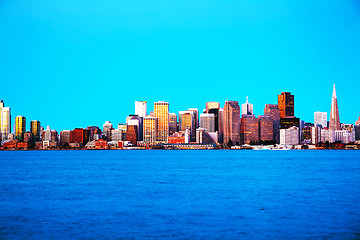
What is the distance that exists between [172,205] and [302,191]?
16.3 meters

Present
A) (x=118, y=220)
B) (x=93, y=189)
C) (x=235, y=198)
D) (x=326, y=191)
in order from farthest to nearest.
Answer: (x=93, y=189) → (x=326, y=191) → (x=235, y=198) → (x=118, y=220)

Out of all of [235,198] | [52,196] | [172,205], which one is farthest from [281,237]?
[52,196]

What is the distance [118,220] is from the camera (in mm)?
31672

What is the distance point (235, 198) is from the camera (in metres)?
42.9

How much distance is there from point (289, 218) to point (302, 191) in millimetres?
17498

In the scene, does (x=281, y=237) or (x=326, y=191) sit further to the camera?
(x=326, y=191)

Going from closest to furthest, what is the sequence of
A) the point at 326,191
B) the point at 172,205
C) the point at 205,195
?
the point at 172,205, the point at 205,195, the point at 326,191

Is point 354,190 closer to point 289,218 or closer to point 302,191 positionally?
point 302,191

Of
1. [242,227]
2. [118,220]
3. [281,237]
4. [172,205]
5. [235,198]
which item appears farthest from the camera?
[235,198]

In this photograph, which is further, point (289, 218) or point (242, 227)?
point (289, 218)

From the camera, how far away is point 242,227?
1152 inches

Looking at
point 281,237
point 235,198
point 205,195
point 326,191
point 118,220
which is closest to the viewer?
point 281,237

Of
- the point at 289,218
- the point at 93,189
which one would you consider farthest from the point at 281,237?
the point at 93,189

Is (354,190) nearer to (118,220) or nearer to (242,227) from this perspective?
(242,227)
